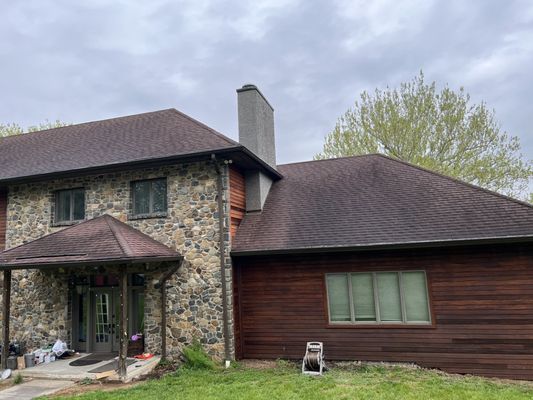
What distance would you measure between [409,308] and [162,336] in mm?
5921

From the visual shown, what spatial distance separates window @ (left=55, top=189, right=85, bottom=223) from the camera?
10.5m

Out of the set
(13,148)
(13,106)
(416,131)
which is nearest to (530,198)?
(416,131)

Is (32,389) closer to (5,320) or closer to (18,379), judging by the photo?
(18,379)

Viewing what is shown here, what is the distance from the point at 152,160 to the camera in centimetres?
926

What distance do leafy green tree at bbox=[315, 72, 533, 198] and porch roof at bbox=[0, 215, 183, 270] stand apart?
14.3 meters

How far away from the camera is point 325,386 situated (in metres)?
6.56

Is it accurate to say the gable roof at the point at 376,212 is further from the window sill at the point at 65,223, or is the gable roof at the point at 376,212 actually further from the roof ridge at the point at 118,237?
the window sill at the point at 65,223

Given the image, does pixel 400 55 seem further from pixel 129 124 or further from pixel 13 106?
pixel 13 106

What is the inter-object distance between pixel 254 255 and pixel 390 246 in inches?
126

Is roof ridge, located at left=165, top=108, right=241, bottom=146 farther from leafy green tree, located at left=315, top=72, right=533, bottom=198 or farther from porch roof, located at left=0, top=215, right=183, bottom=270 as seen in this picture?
leafy green tree, located at left=315, top=72, right=533, bottom=198

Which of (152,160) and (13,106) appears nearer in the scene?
(152,160)

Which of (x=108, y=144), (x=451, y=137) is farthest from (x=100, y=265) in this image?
(x=451, y=137)

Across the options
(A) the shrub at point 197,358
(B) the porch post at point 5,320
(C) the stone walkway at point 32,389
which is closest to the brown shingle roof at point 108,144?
(B) the porch post at point 5,320

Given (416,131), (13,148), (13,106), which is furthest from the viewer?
(13,106)
